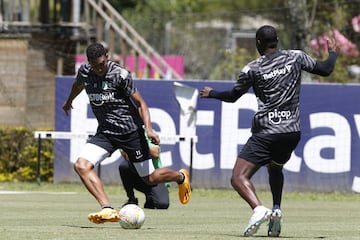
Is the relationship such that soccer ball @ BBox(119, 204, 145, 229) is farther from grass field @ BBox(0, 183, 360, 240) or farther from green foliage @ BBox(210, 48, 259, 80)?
green foliage @ BBox(210, 48, 259, 80)

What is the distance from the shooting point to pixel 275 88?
38.1 ft

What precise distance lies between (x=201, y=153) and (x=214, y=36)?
59.1ft

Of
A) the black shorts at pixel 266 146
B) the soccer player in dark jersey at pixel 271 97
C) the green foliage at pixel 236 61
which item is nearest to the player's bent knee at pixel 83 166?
the soccer player in dark jersey at pixel 271 97

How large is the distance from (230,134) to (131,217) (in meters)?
9.23

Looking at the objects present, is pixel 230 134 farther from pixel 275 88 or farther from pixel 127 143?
pixel 275 88

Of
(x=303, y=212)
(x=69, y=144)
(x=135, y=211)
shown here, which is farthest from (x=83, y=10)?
(x=135, y=211)

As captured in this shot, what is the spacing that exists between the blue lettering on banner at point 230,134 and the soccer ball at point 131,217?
902 centimetres

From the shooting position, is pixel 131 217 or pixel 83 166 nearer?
pixel 131 217

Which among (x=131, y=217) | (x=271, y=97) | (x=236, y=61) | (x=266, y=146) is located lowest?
(x=131, y=217)

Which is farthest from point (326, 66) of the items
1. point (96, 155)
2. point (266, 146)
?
point (96, 155)

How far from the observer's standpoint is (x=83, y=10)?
28641mm

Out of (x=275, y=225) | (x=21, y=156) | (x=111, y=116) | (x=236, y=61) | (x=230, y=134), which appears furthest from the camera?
(x=236, y=61)

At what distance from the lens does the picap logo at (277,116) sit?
1159cm

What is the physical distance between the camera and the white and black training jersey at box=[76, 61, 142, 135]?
12516 mm
